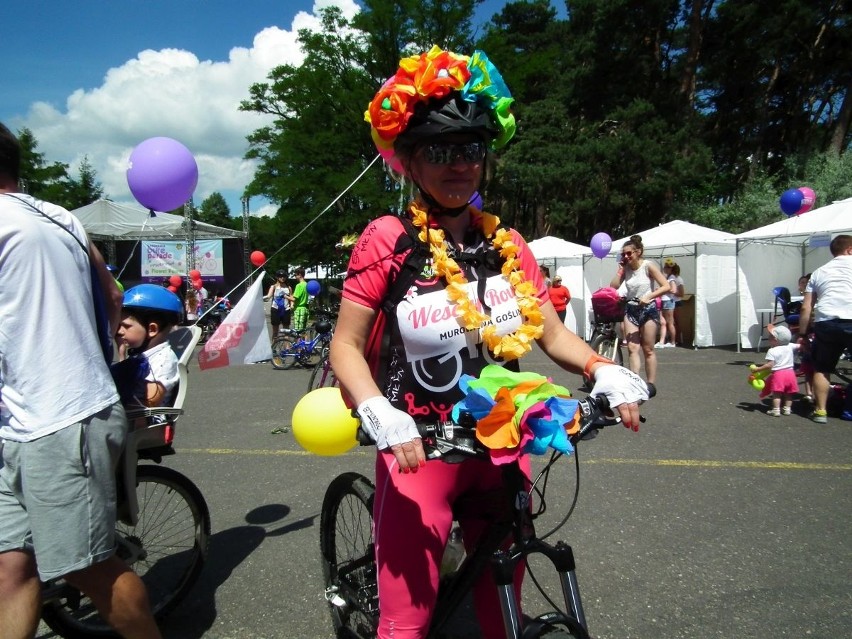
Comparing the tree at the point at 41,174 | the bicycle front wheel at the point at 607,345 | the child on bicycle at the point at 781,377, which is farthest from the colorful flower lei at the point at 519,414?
the tree at the point at 41,174

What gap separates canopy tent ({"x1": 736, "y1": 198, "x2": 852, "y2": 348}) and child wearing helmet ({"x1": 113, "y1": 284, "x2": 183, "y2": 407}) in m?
11.1

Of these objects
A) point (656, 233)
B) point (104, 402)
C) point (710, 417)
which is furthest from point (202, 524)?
point (656, 233)

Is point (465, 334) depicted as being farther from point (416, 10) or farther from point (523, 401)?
point (416, 10)

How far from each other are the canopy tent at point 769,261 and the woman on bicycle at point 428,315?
10938 millimetres

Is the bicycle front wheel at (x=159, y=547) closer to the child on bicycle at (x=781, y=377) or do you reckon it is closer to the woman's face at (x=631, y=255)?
the child on bicycle at (x=781, y=377)

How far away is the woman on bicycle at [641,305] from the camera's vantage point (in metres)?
7.19

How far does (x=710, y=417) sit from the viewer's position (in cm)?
616

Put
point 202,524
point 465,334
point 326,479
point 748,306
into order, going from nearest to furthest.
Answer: point 465,334 → point 202,524 → point 326,479 → point 748,306

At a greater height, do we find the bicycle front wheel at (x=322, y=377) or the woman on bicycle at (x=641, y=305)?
the woman on bicycle at (x=641, y=305)

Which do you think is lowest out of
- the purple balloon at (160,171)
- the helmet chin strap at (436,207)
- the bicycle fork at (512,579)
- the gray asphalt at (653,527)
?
the gray asphalt at (653,527)

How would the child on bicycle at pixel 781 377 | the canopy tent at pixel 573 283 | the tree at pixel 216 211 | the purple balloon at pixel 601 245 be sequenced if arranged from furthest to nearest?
the tree at pixel 216 211 < the canopy tent at pixel 573 283 < the purple balloon at pixel 601 245 < the child on bicycle at pixel 781 377

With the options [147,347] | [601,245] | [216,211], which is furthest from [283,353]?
[216,211]

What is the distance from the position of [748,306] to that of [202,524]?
450 inches

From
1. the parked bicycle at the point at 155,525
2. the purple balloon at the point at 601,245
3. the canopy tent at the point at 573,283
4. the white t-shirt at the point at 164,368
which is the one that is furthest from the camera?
the canopy tent at the point at 573,283
